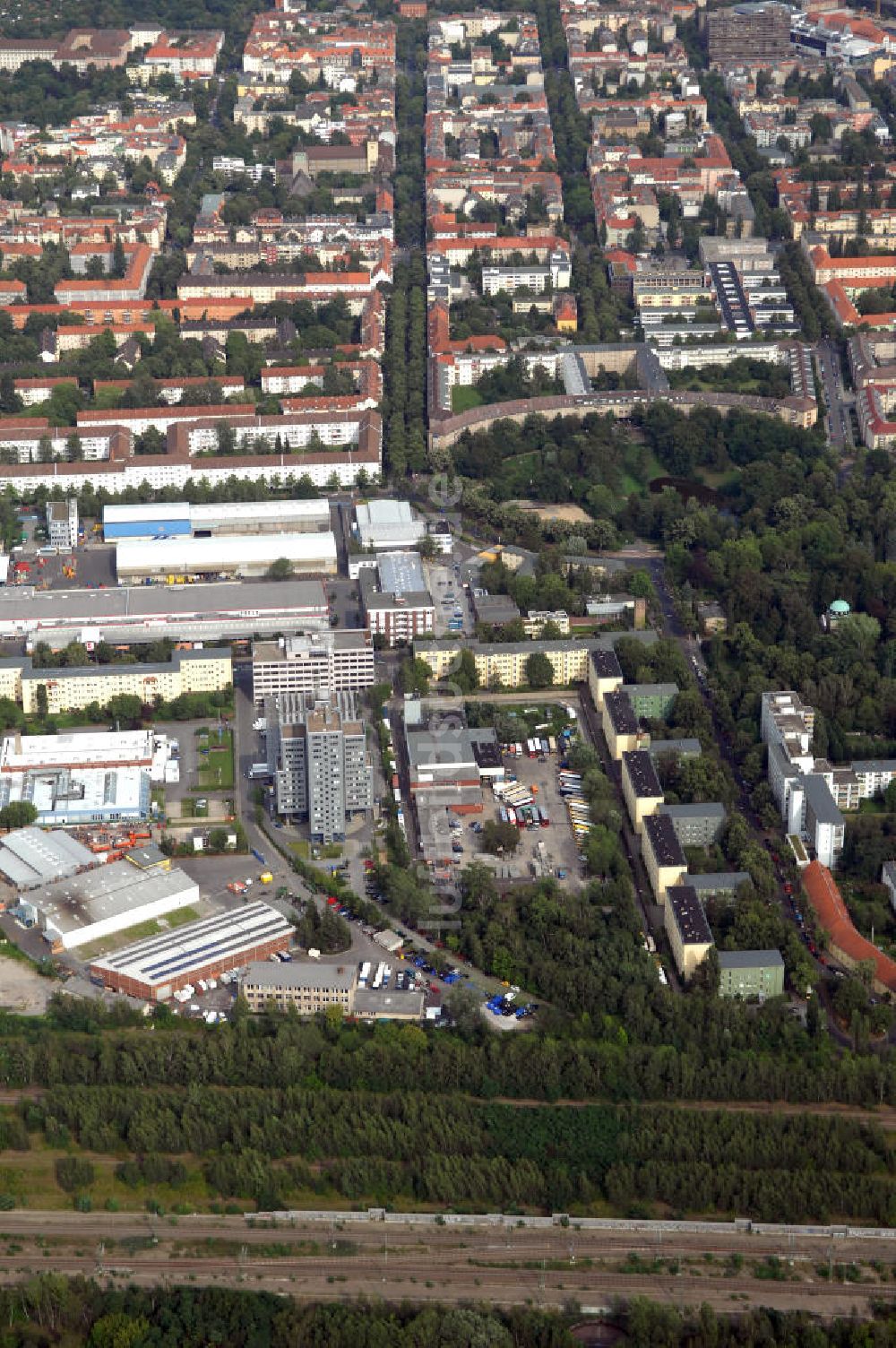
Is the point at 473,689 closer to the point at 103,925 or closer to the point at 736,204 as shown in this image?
the point at 103,925

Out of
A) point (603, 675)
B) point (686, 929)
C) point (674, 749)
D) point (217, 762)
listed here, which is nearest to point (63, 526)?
point (217, 762)

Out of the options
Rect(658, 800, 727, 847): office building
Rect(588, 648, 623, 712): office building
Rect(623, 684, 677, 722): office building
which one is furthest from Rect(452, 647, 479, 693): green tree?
→ Rect(658, 800, 727, 847): office building

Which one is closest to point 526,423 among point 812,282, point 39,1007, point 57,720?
point 812,282

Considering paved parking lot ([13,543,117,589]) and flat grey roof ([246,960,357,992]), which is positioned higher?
paved parking lot ([13,543,117,589])

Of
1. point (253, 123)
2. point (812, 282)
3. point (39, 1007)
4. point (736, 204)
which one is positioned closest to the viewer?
point (39, 1007)

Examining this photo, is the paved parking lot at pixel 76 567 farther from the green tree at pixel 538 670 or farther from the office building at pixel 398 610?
the green tree at pixel 538 670

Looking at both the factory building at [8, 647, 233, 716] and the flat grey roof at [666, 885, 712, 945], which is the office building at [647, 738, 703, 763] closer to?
the flat grey roof at [666, 885, 712, 945]
